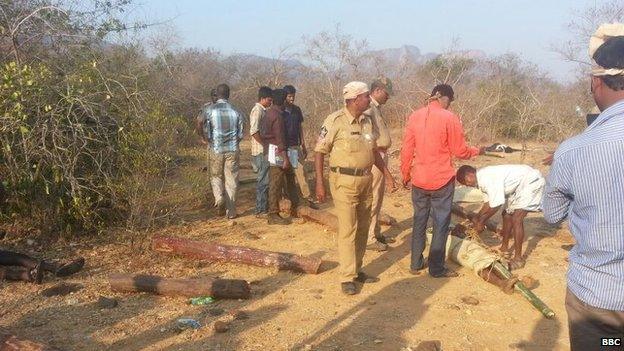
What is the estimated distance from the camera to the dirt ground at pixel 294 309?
392 cm

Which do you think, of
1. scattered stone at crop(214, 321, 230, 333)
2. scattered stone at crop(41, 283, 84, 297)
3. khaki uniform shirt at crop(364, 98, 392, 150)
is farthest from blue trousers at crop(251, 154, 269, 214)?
scattered stone at crop(214, 321, 230, 333)

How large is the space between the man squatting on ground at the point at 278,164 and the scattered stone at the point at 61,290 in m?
2.84

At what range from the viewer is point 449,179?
492 cm

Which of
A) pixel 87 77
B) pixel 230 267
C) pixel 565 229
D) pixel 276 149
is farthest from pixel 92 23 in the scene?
pixel 565 229

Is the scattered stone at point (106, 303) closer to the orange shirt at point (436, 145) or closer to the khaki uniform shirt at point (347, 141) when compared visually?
the khaki uniform shirt at point (347, 141)

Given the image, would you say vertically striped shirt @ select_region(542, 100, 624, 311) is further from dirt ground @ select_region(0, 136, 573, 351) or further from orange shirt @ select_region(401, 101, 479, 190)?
orange shirt @ select_region(401, 101, 479, 190)

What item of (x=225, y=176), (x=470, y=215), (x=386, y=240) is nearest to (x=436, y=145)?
(x=386, y=240)

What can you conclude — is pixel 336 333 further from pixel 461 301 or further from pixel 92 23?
pixel 92 23

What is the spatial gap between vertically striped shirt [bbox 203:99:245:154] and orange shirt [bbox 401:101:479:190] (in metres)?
3.02

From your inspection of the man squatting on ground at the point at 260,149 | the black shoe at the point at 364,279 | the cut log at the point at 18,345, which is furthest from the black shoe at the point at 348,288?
the man squatting on ground at the point at 260,149

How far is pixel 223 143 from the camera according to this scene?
23.7ft

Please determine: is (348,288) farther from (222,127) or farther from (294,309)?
(222,127)

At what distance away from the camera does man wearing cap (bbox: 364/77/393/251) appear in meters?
5.45

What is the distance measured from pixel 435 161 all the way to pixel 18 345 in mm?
3595
